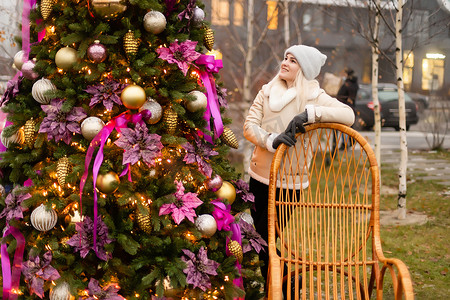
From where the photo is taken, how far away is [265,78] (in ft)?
35.5

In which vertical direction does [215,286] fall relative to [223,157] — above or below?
below

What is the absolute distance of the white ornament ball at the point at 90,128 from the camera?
224 cm

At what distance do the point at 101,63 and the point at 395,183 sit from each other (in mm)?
6293

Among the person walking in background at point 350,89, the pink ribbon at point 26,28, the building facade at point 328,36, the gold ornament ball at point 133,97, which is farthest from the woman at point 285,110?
the person walking in background at point 350,89

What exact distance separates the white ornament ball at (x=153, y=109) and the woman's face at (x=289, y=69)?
94 cm

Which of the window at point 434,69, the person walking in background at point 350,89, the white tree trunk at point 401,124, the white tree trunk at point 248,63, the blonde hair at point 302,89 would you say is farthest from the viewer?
the window at point 434,69

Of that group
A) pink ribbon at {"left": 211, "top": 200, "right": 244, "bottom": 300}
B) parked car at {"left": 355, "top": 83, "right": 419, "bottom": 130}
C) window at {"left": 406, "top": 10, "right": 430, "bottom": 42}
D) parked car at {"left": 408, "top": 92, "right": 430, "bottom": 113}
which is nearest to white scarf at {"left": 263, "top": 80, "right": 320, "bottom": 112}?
pink ribbon at {"left": 211, "top": 200, "right": 244, "bottom": 300}

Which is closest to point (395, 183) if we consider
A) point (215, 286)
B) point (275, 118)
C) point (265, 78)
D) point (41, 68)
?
point (265, 78)

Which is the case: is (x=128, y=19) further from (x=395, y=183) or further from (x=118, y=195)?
(x=395, y=183)

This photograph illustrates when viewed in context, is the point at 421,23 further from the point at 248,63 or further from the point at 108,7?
the point at 108,7

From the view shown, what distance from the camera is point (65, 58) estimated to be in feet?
7.43

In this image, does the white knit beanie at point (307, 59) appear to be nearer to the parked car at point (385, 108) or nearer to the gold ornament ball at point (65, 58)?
the gold ornament ball at point (65, 58)

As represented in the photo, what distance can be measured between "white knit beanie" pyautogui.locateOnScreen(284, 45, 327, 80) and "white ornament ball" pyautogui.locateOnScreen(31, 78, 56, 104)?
1339 mm

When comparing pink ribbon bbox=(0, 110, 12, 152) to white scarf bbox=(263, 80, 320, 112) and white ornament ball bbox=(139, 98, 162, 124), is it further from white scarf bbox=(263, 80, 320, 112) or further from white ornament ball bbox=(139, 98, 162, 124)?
white scarf bbox=(263, 80, 320, 112)
